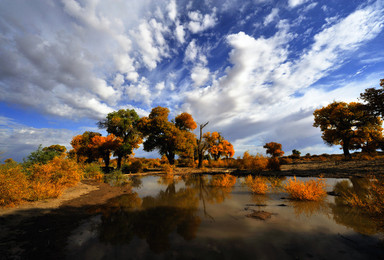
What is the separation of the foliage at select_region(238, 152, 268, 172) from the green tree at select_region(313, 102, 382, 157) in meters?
16.6

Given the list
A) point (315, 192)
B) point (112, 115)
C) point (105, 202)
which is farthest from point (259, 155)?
point (112, 115)

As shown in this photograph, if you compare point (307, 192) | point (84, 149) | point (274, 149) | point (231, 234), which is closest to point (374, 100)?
point (307, 192)

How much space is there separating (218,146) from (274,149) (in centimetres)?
1771

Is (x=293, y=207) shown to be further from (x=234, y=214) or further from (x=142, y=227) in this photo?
(x=142, y=227)

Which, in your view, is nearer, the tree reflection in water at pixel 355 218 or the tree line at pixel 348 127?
the tree reflection in water at pixel 355 218

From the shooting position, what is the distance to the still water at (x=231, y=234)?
11.2 feet

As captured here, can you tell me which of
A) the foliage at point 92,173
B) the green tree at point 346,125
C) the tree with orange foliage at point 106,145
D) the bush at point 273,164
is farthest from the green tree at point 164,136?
the green tree at point 346,125

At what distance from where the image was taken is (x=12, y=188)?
21.9 feet

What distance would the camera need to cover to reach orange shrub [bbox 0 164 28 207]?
6488mm

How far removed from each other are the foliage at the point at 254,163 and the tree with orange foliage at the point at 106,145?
65.3 ft

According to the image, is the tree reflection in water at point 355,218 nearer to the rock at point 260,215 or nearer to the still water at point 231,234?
the still water at point 231,234

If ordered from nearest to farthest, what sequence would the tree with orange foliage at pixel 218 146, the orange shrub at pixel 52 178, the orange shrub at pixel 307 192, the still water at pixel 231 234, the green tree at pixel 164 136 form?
the still water at pixel 231 234 → the orange shrub at pixel 307 192 → the orange shrub at pixel 52 178 → the green tree at pixel 164 136 → the tree with orange foliage at pixel 218 146

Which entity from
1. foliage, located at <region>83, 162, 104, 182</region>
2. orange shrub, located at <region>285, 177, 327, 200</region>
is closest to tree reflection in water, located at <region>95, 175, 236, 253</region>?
orange shrub, located at <region>285, 177, 327, 200</region>

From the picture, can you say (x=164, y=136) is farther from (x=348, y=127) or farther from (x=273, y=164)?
(x=348, y=127)
